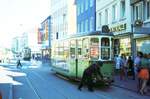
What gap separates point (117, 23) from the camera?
129ft

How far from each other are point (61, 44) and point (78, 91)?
35.4ft

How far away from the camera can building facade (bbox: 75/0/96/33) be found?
50719mm

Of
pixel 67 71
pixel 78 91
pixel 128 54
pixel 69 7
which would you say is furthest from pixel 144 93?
pixel 69 7

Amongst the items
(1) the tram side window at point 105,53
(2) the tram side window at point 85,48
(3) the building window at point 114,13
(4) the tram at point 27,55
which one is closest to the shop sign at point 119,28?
(3) the building window at point 114,13

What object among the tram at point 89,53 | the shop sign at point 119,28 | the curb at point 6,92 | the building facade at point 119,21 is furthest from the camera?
the shop sign at point 119,28

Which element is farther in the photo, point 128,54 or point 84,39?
point 128,54

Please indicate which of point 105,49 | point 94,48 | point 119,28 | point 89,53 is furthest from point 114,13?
point 89,53

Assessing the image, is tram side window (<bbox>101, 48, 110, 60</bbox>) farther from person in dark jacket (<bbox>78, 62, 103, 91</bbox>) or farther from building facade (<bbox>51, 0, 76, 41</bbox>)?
building facade (<bbox>51, 0, 76, 41</bbox>)

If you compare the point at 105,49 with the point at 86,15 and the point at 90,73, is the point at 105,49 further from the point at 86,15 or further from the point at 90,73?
the point at 86,15

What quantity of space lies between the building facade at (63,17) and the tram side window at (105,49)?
4886cm

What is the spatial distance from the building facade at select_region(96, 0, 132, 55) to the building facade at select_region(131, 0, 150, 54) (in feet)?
3.81

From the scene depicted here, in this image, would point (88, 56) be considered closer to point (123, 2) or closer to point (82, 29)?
point (123, 2)

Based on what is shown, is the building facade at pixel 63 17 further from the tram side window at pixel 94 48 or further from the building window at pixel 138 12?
the tram side window at pixel 94 48

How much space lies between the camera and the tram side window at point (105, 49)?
25.2 m
